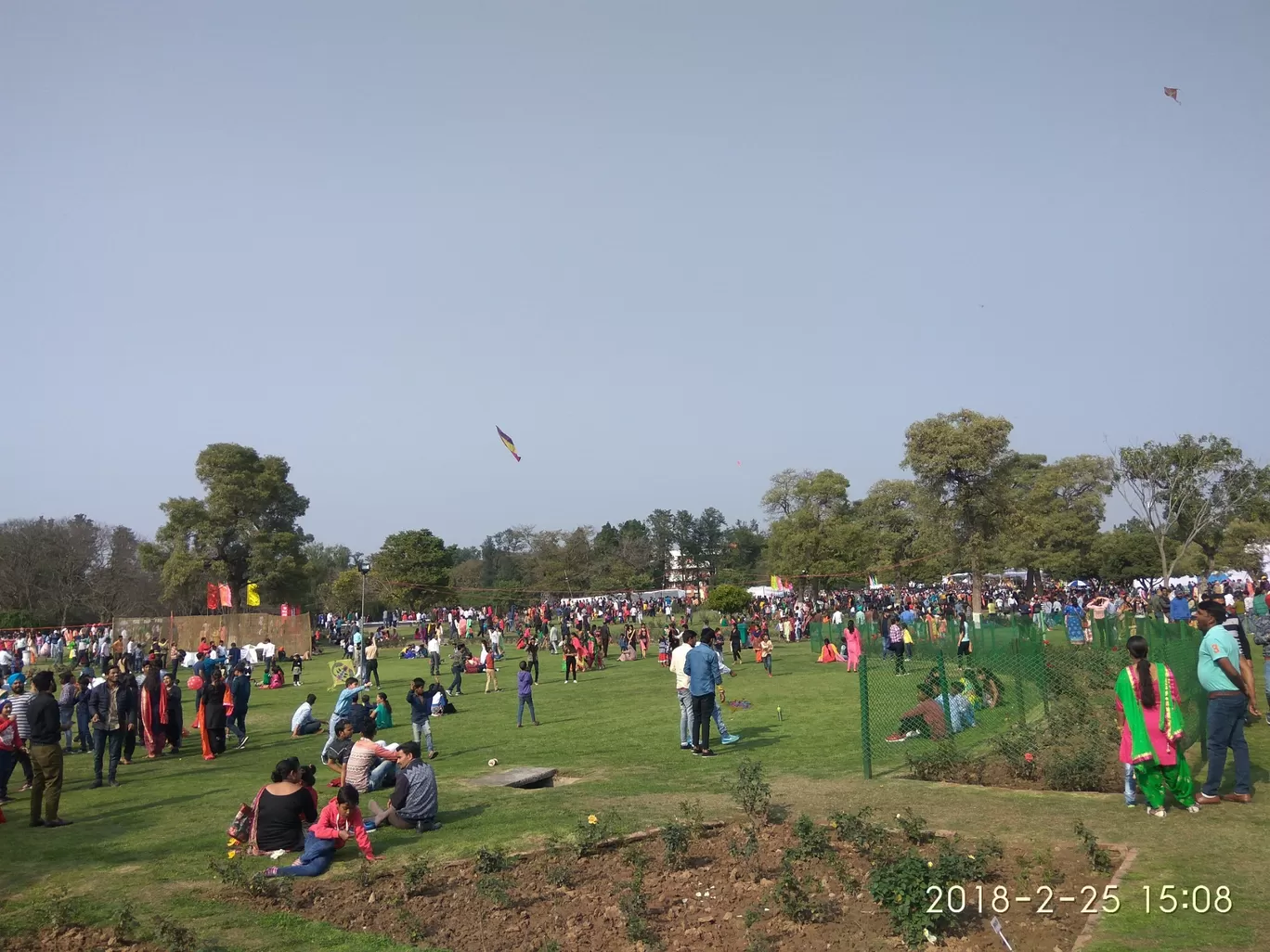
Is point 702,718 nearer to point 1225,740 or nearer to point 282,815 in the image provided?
point 282,815

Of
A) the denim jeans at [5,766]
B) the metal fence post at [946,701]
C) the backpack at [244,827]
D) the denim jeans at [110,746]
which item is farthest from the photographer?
the denim jeans at [110,746]

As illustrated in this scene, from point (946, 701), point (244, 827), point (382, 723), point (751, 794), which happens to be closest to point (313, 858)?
point (244, 827)

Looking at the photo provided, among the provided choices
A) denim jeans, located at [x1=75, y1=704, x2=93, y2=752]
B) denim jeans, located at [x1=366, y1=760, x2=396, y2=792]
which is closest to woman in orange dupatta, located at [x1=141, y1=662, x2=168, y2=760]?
denim jeans, located at [x1=75, y1=704, x2=93, y2=752]

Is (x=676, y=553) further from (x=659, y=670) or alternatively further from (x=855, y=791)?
(x=855, y=791)

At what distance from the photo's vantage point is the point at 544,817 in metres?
9.56

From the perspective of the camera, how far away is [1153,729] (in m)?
7.86

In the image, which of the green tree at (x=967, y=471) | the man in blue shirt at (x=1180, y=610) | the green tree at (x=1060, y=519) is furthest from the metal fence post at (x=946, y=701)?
the green tree at (x=1060, y=519)

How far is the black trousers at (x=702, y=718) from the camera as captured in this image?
13289mm

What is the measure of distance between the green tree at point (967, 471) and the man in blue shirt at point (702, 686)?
39849mm

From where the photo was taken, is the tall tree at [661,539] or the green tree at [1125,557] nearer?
the green tree at [1125,557]

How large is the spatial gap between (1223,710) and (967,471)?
44.5 meters

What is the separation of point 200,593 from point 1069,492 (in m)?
62.5

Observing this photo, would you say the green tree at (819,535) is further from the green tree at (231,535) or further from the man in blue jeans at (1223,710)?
the man in blue jeans at (1223,710)

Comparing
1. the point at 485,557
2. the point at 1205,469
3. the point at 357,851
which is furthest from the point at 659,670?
the point at 485,557
